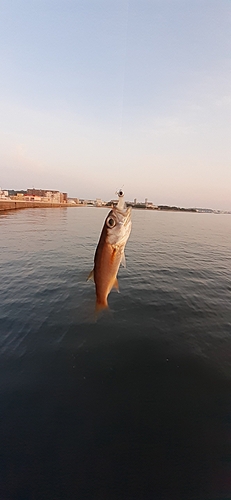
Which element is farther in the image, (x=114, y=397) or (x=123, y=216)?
(x=114, y=397)

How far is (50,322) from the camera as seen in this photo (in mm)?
11141

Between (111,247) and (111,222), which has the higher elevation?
(111,222)

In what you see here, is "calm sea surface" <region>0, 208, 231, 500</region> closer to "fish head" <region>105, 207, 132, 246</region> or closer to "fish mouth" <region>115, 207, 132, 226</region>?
"fish head" <region>105, 207, 132, 246</region>

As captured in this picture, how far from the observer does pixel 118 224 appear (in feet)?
13.0

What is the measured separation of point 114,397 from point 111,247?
5.74 m

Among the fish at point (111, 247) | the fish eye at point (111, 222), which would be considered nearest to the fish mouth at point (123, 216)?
the fish at point (111, 247)

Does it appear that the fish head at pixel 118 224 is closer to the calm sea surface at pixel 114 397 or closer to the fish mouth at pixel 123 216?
the fish mouth at pixel 123 216

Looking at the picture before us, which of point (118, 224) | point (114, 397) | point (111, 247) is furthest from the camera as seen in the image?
point (114, 397)

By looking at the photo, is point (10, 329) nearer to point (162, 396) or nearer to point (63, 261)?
point (162, 396)

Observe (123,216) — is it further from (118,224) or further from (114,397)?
(114,397)

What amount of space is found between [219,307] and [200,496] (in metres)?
10.00

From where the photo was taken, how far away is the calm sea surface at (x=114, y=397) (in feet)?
17.4

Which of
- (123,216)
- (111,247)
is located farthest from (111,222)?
(111,247)

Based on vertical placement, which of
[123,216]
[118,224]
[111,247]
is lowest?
[111,247]
